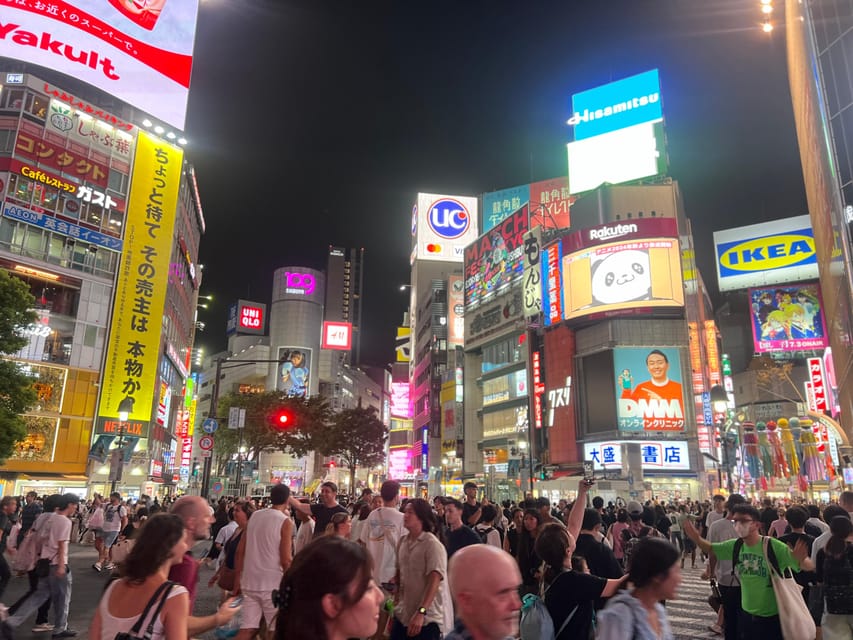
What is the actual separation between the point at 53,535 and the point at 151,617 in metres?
7.17

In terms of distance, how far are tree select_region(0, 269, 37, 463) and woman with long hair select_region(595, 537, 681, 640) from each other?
84.0 ft

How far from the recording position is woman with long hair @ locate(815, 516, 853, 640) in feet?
19.7

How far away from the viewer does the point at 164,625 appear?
3170 millimetres

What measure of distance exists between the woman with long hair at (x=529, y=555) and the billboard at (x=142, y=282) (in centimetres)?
3690

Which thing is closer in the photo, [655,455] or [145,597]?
[145,597]

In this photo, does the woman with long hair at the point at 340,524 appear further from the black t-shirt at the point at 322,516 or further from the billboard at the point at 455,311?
the billboard at the point at 455,311

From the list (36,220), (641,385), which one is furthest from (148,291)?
(641,385)

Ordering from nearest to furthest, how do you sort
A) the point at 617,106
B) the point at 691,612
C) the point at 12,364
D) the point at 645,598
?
the point at 645,598, the point at 691,612, the point at 12,364, the point at 617,106

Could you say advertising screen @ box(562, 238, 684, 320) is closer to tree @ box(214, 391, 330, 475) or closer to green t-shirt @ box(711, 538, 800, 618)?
tree @ box(214, 391, 330, 475)

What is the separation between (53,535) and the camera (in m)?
8.95

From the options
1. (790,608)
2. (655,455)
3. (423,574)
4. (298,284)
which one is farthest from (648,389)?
(298,284)

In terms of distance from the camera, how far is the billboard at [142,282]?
41031 mm

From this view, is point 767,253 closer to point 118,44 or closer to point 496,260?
point 496,260

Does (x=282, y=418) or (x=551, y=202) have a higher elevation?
(x=551, y=202)
